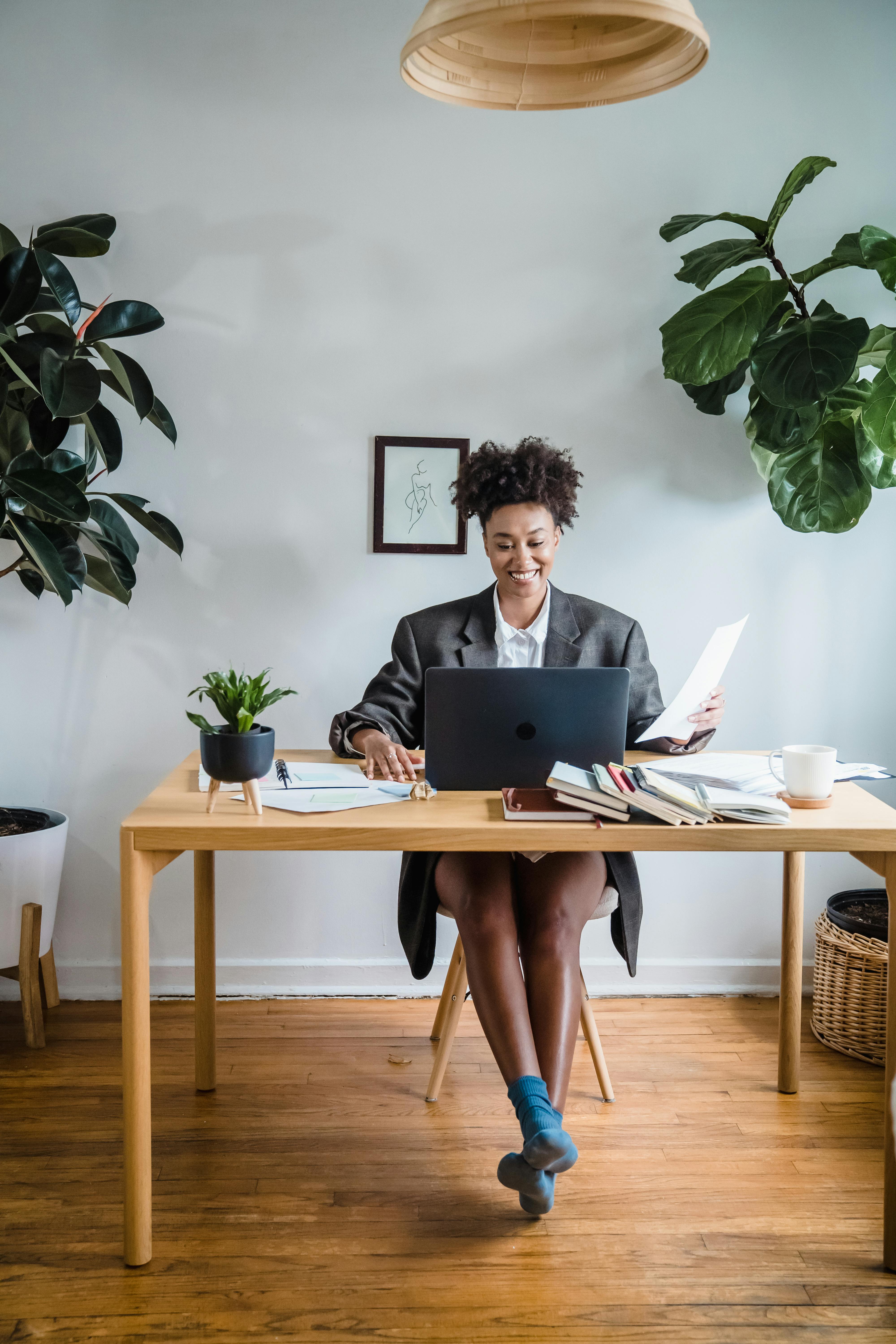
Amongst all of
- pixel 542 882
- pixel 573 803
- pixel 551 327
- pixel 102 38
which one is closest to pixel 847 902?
pixel 542 882

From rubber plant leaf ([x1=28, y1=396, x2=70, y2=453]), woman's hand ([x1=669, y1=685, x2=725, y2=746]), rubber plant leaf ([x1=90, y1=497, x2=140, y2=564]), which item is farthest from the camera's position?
rubber plant leaf ([x1=90, y1=497, x2=140, y2=564])

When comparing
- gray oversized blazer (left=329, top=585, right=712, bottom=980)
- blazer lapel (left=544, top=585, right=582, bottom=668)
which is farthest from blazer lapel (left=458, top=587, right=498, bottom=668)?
blazer lapel (left=544, top=585, right=582, bottom=668)

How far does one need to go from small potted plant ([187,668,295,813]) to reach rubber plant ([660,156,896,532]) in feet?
4.24

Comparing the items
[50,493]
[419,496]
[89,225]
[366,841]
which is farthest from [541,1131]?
[89,225]

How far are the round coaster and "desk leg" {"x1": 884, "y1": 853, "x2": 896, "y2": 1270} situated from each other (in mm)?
136

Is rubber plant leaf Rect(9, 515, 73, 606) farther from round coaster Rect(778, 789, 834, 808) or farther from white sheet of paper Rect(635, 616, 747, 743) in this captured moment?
round coaster Rect(778, 789, 834, 808)

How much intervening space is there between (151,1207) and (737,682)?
196cm

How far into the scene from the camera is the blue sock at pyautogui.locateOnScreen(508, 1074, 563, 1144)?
1.65 m

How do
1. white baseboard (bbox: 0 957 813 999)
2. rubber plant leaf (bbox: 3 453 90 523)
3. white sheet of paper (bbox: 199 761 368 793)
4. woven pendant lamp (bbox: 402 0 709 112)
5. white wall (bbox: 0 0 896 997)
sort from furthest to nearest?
1. white baseboard (bbox: 0 957 813 999)
2. white wall (bbox: 0 0 896 997)
3. rubber plant leaf (bbox: 3 453 90 523)
4. white sheet of paper (bbox: 199 761 368 793)
5. woven pendant lamp (bbox: 402 0 709 112)

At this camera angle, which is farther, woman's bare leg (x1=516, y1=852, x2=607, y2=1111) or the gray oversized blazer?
the gray oversized blazer

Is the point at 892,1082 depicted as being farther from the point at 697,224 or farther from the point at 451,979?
the point at 697,224

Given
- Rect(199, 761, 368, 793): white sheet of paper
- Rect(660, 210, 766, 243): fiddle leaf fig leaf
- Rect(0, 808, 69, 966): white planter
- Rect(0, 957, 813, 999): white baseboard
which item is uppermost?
Rect(660, 210, 766, 243): fiddle leaf fig leaf

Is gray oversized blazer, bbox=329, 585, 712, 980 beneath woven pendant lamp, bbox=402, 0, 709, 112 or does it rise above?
beneath

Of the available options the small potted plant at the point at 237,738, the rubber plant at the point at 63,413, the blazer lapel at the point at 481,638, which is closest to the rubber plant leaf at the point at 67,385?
the rubber plant at the point at 63,413
